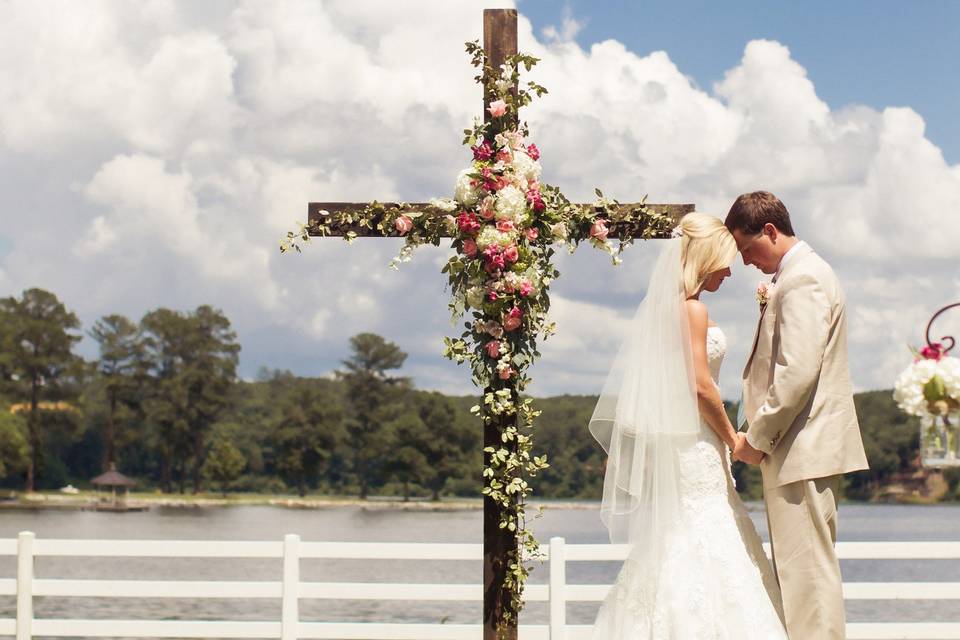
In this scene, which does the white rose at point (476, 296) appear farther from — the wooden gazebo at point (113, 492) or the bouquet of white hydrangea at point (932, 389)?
the wooden gazebo at point (113, 492)

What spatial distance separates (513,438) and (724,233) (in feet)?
5.61

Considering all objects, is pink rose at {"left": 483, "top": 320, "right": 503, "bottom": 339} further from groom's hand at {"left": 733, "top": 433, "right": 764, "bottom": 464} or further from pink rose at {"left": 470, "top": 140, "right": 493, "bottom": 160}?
groom's hand at {"left": 733, "top": 433, "right": 764, "bottom": 464}

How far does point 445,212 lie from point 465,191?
17 cm

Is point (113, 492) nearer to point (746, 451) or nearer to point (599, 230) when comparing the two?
point (599, 230)

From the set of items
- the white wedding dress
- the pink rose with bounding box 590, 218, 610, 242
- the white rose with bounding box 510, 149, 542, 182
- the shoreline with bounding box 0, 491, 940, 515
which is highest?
the white rose with bounding box 510, 149, 542, 182

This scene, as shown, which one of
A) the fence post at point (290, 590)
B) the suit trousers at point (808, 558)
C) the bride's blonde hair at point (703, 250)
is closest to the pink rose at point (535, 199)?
the bride's blonde hair at point (703, 250)

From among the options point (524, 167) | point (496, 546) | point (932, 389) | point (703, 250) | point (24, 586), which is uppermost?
point (524, 167)

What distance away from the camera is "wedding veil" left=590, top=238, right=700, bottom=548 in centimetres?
509

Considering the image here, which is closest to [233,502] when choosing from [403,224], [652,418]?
[403,224]

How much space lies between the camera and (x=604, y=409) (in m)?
5.29

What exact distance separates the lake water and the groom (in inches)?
401

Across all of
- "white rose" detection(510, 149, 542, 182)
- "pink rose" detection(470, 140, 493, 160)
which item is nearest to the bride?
"white rose" detection(510, 149, 542, 182)

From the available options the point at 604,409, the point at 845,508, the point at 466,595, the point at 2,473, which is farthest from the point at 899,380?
the point at 845,508

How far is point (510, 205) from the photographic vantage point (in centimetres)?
600
